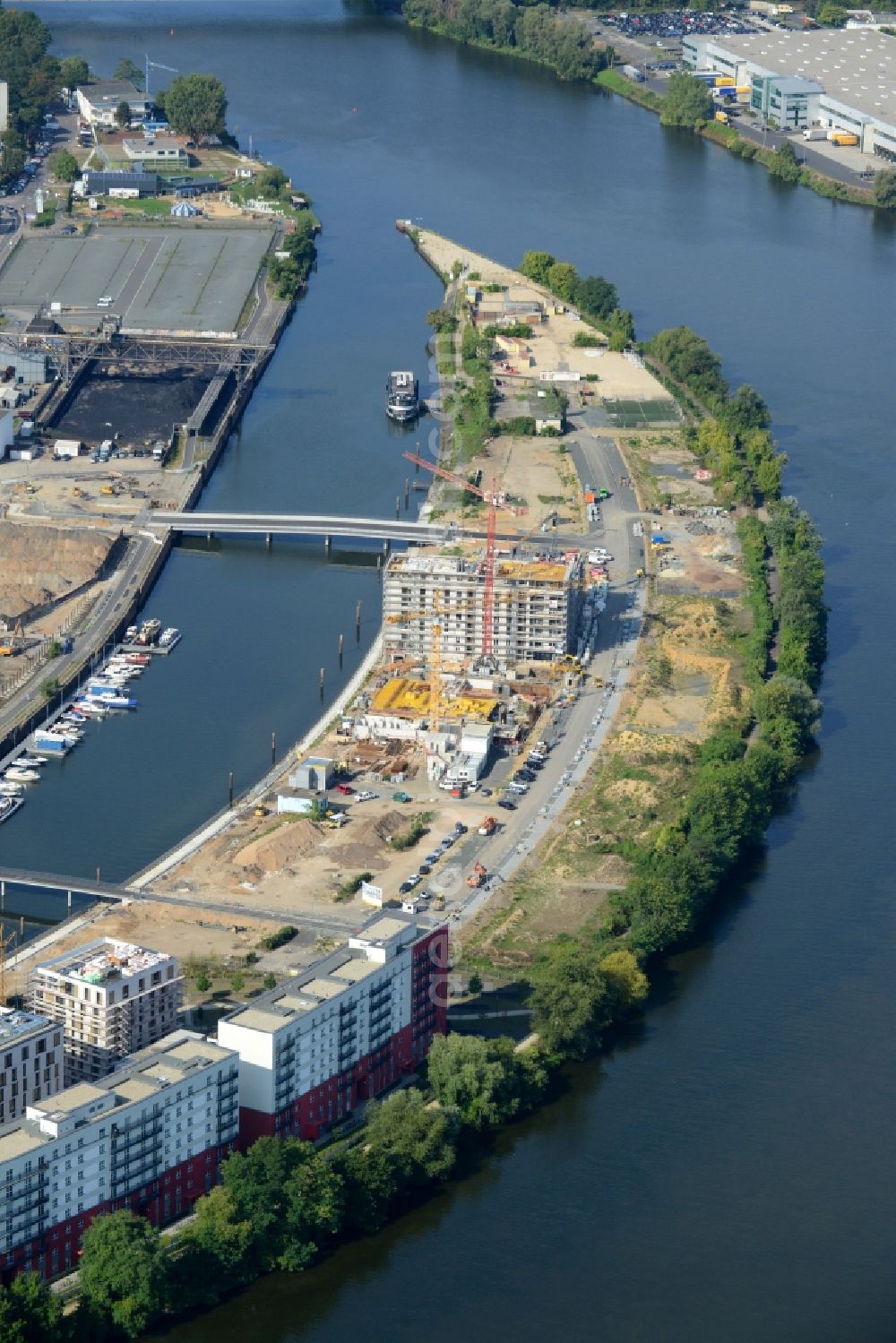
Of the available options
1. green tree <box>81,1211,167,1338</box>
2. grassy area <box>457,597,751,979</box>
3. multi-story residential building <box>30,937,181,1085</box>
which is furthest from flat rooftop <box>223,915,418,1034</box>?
green tree <box>81,1211,167,1338</box>

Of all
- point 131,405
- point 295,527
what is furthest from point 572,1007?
point 131,405

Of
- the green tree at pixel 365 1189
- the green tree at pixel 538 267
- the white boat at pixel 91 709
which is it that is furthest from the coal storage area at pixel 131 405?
the green tree at pixel 365 1189

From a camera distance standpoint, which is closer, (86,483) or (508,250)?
(86,483)

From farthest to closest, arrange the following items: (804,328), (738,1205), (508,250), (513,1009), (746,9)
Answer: (746,9), (508,250), (804,328), (513,1009), (738,1205)

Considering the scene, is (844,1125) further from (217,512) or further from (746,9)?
(746,9)

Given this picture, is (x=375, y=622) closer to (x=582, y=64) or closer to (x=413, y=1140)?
(x=413, y=1140)

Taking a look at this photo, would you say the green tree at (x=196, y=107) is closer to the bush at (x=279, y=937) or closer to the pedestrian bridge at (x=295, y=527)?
the pedestrian bridge at (x=295, y=527)

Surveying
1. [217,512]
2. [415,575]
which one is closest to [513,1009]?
[415,575]

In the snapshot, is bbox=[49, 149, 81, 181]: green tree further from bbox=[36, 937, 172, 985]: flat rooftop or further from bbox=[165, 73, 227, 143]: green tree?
bbox=[36, 937, 172, 985]: flat rooftop
